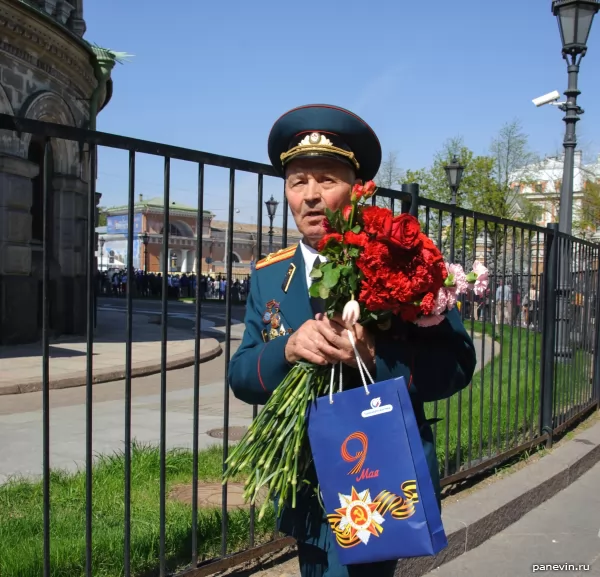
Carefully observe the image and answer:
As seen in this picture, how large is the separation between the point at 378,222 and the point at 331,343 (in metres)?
0.34

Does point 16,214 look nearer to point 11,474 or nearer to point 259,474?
point 11,474

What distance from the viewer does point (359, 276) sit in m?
1.66

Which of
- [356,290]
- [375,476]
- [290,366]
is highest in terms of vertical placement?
[356,290]

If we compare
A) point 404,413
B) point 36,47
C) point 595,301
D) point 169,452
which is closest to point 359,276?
point 404,413

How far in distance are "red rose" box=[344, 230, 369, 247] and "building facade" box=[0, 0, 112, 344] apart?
9379mm

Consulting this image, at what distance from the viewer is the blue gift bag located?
166 cm

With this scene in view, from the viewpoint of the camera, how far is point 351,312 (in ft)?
5.46

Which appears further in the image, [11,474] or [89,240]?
[11,474]

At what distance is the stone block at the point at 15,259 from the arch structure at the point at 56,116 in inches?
66.8

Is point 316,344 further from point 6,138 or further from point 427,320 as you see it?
point 6,138

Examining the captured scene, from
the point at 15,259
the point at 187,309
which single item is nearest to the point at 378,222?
the point at 15,259

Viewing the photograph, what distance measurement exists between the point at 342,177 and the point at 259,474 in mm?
919

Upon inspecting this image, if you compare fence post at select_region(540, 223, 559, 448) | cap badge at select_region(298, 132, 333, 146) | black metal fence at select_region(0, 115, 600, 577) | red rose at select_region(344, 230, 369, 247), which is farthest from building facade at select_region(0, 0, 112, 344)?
red rose at select_region(344, 230, 369, 247)

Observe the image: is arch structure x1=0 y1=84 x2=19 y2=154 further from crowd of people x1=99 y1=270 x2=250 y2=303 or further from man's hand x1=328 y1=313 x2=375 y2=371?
crowd of people x1=99 y1=270 x2=250 y2=303
